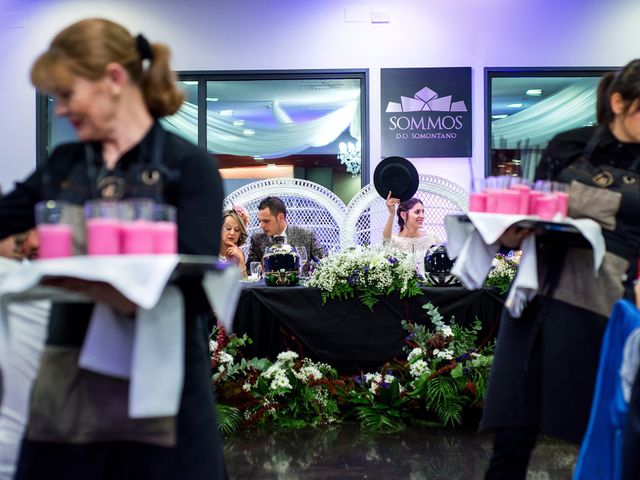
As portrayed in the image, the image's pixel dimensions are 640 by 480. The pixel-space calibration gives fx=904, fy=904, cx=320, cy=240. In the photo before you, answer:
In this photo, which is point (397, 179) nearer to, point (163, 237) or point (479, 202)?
point (479, 202)

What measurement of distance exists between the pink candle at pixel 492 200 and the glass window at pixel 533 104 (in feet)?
17.6

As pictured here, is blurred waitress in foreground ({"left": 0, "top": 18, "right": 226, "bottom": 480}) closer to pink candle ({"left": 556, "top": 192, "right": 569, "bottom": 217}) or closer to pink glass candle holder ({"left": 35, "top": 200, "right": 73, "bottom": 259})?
pink glass candle holder ({"left": 35, "top": 200, "right": 73, "bottom": 259})

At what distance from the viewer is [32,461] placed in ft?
5.59

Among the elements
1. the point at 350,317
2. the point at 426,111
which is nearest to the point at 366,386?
the point at 350,317

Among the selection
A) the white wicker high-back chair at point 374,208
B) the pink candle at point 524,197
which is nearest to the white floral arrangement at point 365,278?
the white wicker high-back chair at point 374,208

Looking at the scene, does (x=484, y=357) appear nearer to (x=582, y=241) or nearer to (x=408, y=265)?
(x=408, y=265)

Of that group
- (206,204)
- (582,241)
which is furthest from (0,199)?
(582,241)

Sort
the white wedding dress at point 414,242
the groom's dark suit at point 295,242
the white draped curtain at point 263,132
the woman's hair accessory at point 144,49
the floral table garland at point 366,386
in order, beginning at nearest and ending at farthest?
the woman's hair accessory at point 144,49 → the floral table garland at point 366,386 → the white wedding dress at point 414,242 → the groom's dark suit at point 295,242 → the white draped curtain at point 263,132

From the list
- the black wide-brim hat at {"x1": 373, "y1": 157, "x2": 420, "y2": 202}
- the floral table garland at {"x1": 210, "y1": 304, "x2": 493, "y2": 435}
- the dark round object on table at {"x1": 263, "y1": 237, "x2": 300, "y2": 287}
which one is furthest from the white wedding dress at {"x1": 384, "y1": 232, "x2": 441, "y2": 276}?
the floral table garland at {"x1": 210, "y1": 304, "x2": 493, "y2": 435}

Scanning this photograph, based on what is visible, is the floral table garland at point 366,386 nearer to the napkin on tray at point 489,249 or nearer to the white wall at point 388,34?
the napkin on tray at point 489,249

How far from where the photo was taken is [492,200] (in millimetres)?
2449

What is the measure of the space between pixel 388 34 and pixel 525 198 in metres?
5.52

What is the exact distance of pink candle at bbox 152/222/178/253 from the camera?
5.30ft

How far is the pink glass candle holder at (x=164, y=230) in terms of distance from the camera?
1615 millimetres
